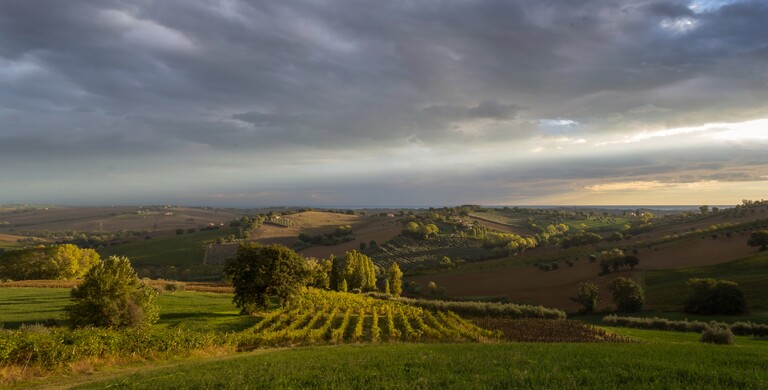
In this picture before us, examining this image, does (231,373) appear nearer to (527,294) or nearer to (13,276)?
(527,294)

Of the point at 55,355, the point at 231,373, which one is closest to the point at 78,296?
the point at 55,355

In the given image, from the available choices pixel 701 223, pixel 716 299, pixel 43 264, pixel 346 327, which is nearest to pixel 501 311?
pixel 346 327

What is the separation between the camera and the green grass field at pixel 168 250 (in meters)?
116

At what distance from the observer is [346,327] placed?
33969 millimetres

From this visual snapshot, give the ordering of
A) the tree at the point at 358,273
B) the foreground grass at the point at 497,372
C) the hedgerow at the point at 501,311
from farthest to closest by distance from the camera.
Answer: the tree at the point at 358,273
the hedgerow at the point at 501,311
the foreground grass at the point at 497,372

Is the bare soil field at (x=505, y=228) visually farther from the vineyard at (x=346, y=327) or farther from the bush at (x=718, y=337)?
the bush at (x=718, y=337)

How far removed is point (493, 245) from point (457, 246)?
12053 mm

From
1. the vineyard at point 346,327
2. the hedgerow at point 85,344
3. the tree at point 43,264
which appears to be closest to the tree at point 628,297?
the vineyard at point 346,327

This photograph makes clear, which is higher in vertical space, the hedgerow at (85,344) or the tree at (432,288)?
the hedgerow at (85,344)

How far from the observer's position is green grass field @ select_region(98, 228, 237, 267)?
116 metres

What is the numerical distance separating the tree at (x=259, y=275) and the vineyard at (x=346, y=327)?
2.08 m

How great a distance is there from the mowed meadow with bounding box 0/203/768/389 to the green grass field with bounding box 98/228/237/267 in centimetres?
100

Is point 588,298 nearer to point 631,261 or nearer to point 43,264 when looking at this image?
point 631,261

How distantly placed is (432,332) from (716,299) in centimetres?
3716
